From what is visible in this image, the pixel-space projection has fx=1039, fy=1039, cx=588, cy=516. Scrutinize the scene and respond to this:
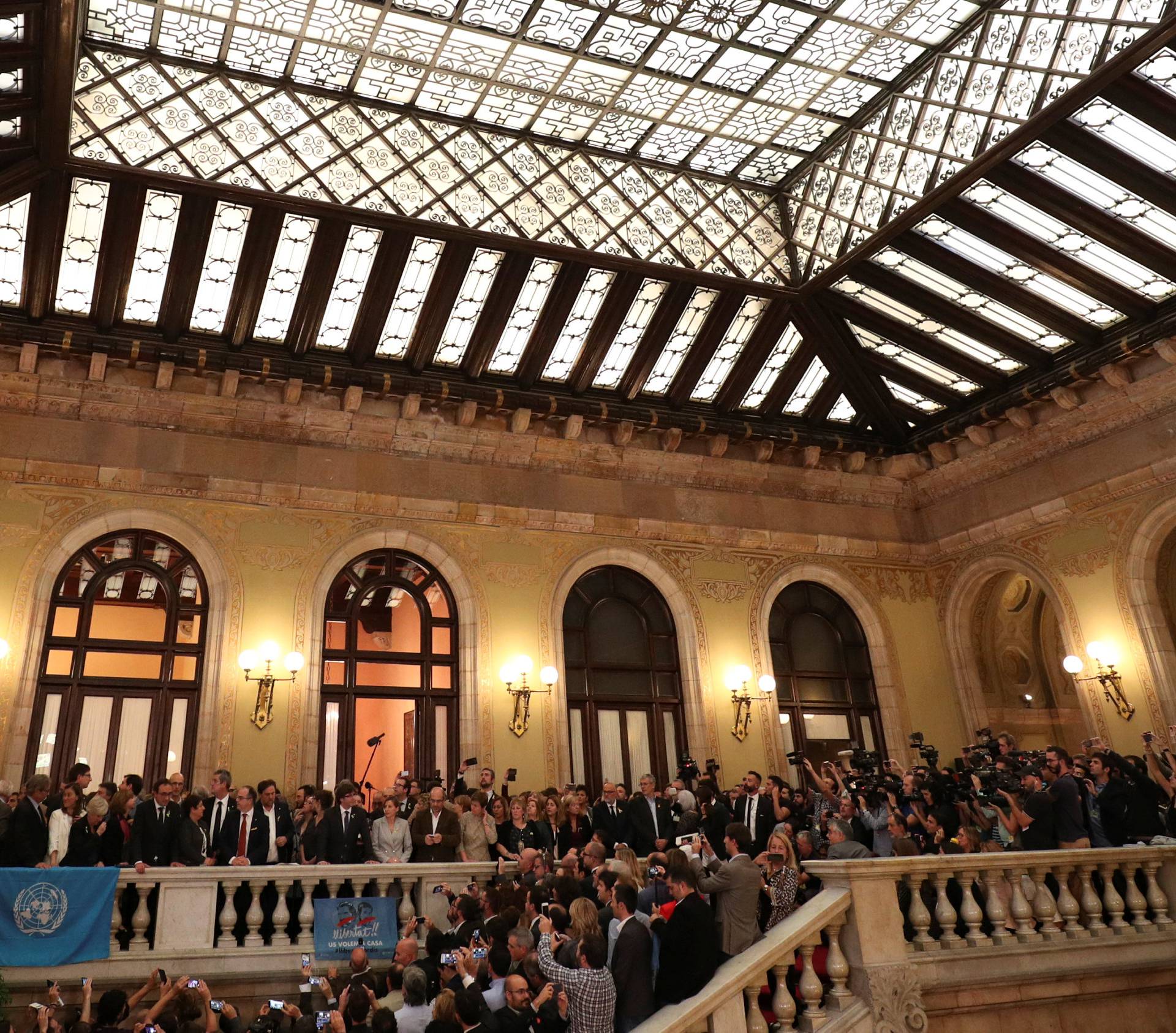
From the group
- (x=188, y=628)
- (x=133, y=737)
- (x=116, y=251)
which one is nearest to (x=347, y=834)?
(x=133, y=737)

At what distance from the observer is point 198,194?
12672 mm

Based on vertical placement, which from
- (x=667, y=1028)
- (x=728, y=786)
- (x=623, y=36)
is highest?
(x=623, y=36)

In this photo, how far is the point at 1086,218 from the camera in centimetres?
1338

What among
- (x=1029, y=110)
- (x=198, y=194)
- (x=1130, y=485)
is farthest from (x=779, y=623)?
(x=198, y=194)

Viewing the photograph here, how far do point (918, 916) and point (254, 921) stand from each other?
199 inches

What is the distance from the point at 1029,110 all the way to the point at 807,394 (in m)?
6.37

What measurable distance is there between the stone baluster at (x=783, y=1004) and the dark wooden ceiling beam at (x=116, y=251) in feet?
36.8

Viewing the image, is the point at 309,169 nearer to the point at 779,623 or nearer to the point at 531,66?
the point at 531,66

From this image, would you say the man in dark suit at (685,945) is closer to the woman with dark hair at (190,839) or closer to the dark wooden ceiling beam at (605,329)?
the woman with dark hair at (190,839)

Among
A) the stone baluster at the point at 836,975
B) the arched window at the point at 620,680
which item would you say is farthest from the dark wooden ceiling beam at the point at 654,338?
the stone baluster at the point at 836,975

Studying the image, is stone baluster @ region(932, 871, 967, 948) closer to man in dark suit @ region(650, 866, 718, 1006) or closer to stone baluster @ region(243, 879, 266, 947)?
man in dark suit @ region(650, 866, 718, 1006)

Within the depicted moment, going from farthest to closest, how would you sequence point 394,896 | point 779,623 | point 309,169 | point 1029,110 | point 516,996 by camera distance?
point 779,623 < point 309,169 < point 1029,110 < point 394,896 < point 516,996

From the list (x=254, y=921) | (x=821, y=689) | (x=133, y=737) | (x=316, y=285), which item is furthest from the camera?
(x=821, y=689)

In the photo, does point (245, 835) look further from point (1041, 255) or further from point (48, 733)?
point (1041, 255)
